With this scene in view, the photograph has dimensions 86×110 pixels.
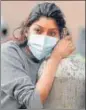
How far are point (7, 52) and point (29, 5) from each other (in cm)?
23

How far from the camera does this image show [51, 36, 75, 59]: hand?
912 millimetres

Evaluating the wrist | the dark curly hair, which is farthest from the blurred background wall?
the wrist

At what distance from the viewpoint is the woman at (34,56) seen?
850 mm

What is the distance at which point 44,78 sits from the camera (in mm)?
852

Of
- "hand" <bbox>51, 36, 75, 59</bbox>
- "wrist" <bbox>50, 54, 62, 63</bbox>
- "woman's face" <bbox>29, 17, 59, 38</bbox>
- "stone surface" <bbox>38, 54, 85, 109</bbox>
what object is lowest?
"stone surface" <bbox>38, 54, 85, 109</bbox>

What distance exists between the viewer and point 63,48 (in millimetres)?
929

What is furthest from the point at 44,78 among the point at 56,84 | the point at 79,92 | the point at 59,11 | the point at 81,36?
the point at 81,36

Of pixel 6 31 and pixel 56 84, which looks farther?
pixel 6 31

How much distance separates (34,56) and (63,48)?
0.39ft

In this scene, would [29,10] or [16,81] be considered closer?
[16,81]

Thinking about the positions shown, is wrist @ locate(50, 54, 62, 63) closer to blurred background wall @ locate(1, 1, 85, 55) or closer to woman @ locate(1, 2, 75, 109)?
woman @ locate(1, 2, 75, 109)

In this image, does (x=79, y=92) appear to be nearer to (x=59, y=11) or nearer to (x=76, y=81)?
(x=76, y=81)

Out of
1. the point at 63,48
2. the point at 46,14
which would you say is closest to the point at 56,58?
the point at 63,48

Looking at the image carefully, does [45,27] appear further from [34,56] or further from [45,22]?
[34,56]
